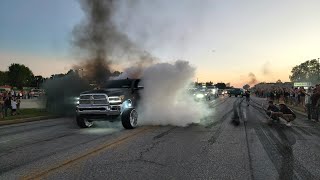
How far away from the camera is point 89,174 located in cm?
675

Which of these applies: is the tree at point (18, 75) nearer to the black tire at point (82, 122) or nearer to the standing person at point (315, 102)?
the black tire at point (82, 122)

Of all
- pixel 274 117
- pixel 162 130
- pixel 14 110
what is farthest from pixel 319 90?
pixel 14 110

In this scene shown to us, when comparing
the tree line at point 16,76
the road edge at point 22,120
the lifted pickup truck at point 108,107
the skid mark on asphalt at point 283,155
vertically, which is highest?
the tree line at point 16,76

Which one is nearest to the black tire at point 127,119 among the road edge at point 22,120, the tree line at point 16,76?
the road edge at point 22,120

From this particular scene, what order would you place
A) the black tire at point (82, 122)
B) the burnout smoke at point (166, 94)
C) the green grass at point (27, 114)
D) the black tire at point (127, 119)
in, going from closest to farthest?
the black tire at point (127, 119) → the black tire at point (82, 122) → the burnout smoke at point (166, 94) → the green grass at point (27, 114)

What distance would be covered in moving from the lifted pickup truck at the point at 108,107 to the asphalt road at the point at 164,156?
1.48 m

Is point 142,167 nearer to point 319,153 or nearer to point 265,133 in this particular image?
point 319,153

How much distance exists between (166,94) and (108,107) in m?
3.66

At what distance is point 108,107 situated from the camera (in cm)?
1416

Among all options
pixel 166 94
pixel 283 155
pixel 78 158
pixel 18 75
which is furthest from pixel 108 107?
pixel 18 75

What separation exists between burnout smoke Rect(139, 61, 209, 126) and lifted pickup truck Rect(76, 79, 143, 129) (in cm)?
147

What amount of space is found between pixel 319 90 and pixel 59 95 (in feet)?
53.7

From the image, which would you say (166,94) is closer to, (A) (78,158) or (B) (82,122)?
(B) (82,122)

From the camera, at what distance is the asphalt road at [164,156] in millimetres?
6855
